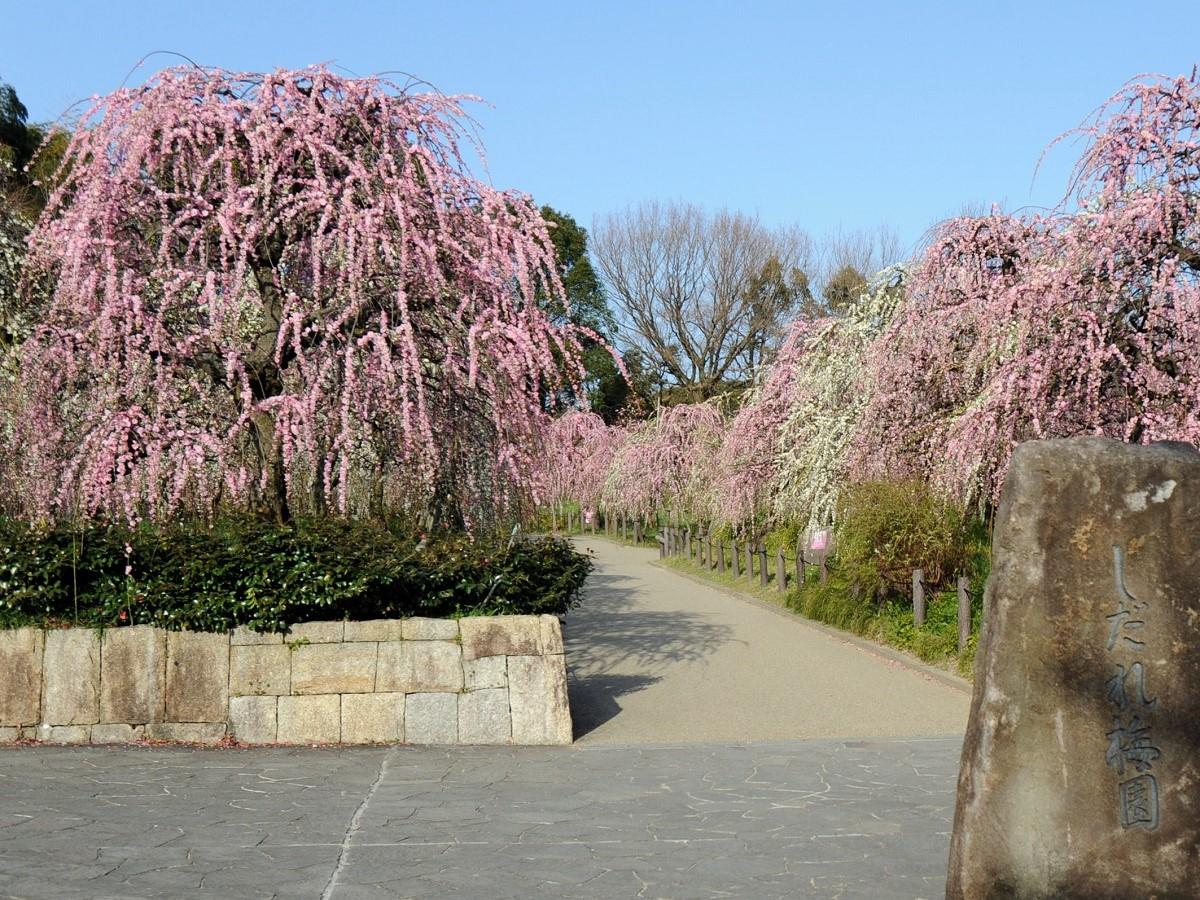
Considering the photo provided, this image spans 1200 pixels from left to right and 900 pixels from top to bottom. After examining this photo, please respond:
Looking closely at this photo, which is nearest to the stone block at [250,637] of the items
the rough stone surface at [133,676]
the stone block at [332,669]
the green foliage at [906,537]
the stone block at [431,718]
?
the stone block at [332,669]

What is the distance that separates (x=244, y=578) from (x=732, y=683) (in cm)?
525

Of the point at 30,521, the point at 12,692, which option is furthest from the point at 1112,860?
the point at 30,521

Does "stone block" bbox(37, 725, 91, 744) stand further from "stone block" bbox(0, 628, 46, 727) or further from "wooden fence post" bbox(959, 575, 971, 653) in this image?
"wooden fence post" bbox(959, 575, 971, 653)

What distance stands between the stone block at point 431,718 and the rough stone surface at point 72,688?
228cm

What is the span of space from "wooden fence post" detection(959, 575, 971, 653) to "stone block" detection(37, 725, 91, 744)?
8529 mm

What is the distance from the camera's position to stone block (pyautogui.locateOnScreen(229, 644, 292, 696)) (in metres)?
9.42

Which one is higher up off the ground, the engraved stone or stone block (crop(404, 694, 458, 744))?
the engraved stone

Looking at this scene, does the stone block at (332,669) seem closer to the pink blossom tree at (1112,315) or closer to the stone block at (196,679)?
the stone block at (196,679)

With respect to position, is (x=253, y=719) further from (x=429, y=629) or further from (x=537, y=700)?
(x=537, y=700)

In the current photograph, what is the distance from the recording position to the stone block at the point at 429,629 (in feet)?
31.2

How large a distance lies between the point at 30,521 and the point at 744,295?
43864mm

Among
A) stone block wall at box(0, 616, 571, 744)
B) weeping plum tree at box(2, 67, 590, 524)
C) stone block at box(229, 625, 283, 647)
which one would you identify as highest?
weeping plum tree at box(2, 67, 590, 524)

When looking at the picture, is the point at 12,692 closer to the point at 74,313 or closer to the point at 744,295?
the point at 74,313

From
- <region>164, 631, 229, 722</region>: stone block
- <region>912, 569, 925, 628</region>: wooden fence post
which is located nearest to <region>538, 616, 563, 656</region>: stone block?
<region>164, 631, 229, 722</region>: stone block
